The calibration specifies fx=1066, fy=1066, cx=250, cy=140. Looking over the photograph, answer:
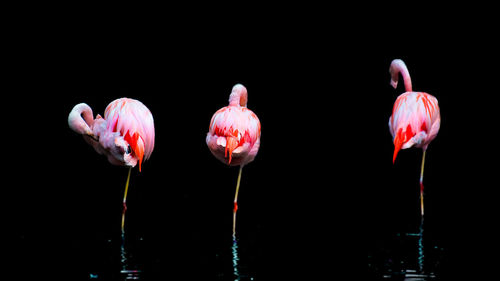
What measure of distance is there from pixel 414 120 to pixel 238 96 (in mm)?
1145

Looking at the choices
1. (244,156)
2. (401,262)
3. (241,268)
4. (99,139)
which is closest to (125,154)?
(99,139)

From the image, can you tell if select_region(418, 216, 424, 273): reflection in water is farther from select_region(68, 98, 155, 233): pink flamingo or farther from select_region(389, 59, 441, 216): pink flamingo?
select_region(68, 98, 155, 233): pink flamingo

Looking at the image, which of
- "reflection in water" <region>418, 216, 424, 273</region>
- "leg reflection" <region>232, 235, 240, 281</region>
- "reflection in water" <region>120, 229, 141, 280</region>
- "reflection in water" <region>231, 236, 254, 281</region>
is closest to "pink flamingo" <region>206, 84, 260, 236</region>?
"leg reflection" <region>232, 235, 240, 281</region>

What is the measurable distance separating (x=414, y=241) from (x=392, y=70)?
1.52 m

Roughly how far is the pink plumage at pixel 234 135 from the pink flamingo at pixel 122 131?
0.40 meters

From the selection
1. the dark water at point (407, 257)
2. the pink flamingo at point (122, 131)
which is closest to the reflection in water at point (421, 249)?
the dark water at point (407, 257)

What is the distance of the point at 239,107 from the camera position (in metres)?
6.75

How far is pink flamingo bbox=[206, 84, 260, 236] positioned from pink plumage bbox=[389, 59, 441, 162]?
2.99 feet

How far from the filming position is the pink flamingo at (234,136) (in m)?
6.52

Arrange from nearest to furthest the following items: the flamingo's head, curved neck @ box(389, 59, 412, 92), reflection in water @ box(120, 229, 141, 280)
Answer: reflection in water @ box(120, 229, 141, 280), the flamingo's head, curved neck @ box(389, 59, 412, 92)

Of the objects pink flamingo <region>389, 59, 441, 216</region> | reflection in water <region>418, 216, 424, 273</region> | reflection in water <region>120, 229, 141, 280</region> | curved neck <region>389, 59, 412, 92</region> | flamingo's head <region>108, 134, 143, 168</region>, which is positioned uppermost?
curved neck <region>389, 59, 412, 92</region>

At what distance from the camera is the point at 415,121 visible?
688 cm

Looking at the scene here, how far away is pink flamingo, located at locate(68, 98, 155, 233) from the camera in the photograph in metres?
6.52

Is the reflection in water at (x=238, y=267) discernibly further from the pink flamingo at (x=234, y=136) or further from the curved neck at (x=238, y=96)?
the curved neck at (x=238, y=96)
